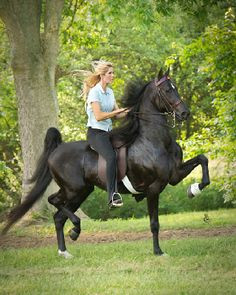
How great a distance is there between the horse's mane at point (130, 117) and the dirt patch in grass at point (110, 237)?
9.57ft

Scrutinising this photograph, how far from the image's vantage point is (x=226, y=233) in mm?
11250

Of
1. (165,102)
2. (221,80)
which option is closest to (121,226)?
(221,80)

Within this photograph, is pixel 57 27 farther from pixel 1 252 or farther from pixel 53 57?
pixel 1 252

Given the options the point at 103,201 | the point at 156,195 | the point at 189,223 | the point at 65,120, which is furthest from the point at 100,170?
the point at 65,120

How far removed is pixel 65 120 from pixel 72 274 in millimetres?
20258

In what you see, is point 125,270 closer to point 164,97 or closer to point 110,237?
point 164,97

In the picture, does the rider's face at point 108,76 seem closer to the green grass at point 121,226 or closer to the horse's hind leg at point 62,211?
the horse's hind leg at point 62,211

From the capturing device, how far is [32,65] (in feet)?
46.5

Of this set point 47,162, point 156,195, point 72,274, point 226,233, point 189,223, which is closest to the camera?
point 72,274

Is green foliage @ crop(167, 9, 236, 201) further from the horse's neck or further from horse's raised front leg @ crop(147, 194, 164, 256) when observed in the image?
horse's raised front leg @ crop(147, 194, 164, 256)

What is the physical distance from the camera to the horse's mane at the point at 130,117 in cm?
888

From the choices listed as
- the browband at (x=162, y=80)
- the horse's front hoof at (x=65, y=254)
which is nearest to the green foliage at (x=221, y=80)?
the browband at (x=162, y=80)

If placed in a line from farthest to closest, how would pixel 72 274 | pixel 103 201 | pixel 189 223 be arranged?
1. pixel 103 201
2. pixel 189 223
3. pixel 72 274

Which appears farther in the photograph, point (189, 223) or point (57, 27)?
point (57, 27)
